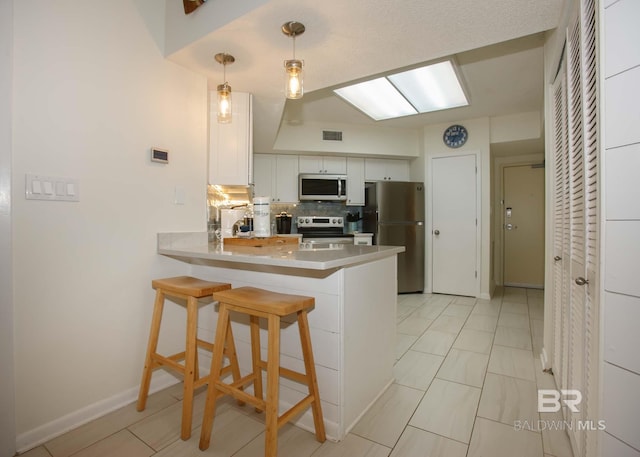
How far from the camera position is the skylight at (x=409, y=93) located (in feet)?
9.20

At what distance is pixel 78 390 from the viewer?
1623 millimetres

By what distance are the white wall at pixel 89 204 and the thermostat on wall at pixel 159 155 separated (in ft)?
0.12

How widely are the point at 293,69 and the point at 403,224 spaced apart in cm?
324

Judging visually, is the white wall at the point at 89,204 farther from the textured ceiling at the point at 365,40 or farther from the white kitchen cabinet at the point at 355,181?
the white kitchen cabinet at the point at 355,181

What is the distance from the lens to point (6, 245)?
1.37 metres

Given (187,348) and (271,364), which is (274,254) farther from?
(187,348)

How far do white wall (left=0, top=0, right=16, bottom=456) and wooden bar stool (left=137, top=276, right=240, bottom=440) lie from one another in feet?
1.78

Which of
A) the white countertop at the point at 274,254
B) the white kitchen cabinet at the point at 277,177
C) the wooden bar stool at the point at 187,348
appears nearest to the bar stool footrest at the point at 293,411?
the wooden bar stool at the point at 187,348

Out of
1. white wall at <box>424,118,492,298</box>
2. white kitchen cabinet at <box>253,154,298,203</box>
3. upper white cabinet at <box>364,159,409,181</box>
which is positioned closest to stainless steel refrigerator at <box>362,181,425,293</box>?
upper white cabinet at <box>364,159,409,181</box>

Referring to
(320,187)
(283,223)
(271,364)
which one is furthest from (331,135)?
(271,364)

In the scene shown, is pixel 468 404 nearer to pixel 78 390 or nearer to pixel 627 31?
pixel 627 31

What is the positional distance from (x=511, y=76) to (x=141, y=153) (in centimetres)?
334

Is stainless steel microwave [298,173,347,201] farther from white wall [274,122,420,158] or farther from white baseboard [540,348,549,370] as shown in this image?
white baseboard [540,348,549,370]

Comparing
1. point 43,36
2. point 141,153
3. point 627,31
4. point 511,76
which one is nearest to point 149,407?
point 141,153
